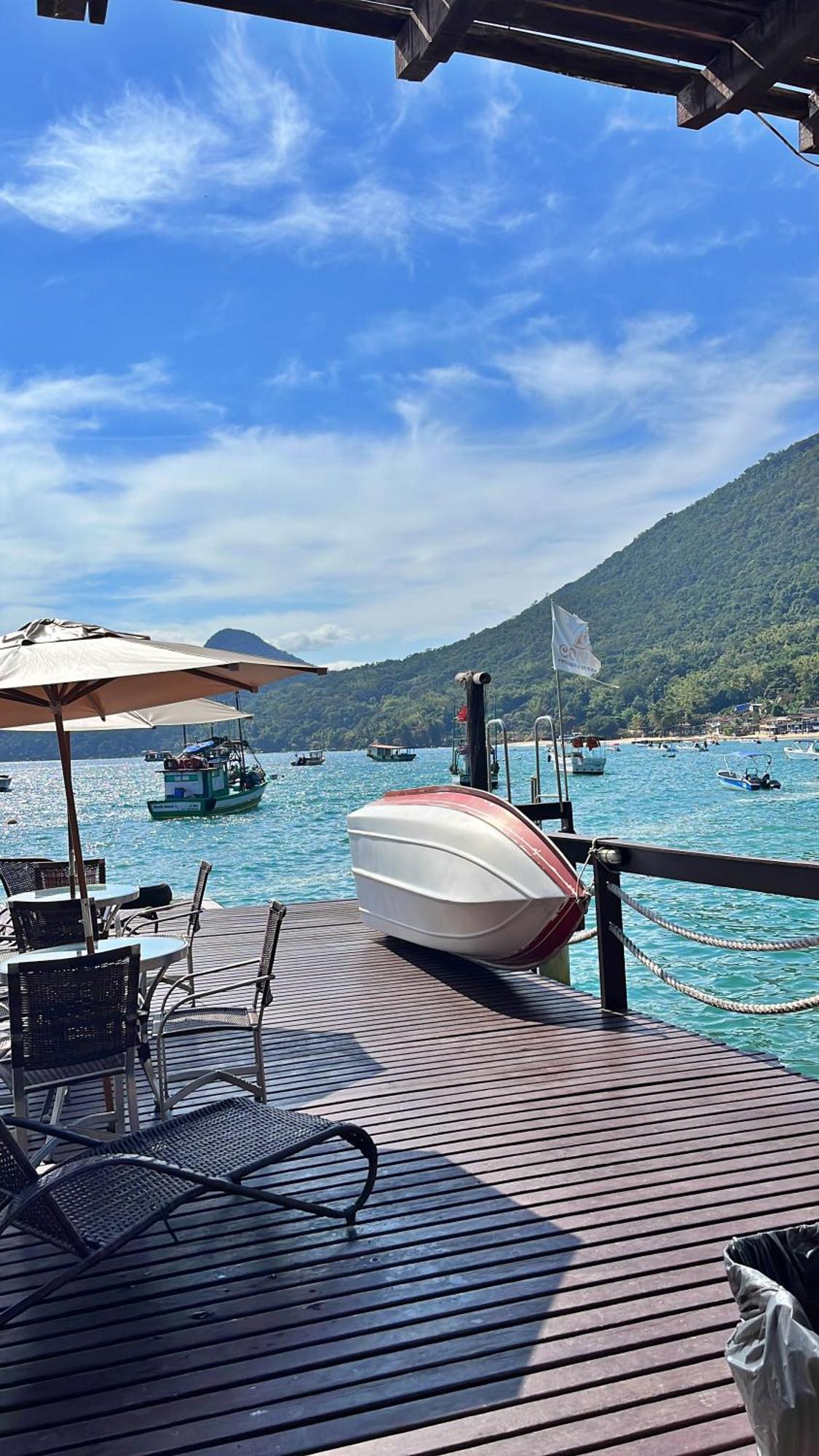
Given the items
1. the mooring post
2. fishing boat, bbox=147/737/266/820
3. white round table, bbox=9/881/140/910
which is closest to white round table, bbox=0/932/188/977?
white round table, bbox=9/881/140/910

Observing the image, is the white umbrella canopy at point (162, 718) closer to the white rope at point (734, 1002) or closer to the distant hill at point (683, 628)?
the white rope at point (734, 1002)

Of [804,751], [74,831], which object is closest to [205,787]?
[74,831]

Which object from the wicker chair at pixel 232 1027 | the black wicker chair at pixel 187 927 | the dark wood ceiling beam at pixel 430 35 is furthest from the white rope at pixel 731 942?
the dark wood ceiling beam at pixel 430 35

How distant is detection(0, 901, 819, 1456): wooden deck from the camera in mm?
2254

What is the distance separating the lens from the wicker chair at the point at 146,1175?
2.60 metres

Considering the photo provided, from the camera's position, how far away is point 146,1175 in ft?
9.84

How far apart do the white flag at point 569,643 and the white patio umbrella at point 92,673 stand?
7.22m

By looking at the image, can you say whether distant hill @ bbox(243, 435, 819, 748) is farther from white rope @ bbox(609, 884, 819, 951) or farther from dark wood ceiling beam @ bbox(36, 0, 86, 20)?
dark wood ceiling beam @ bbox(36, 0, 86, 20)

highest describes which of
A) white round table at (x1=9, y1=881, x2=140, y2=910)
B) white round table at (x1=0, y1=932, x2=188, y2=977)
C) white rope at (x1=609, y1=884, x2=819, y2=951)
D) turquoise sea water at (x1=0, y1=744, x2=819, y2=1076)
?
white round table at (x1=9, y1=881, x2=140, y2=910)

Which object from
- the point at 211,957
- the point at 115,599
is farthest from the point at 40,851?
the point at 115,599

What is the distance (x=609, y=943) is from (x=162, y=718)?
11.7 ft

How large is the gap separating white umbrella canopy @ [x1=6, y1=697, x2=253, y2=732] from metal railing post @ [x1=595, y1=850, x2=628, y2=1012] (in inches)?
97.8

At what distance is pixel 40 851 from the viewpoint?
1933 inches

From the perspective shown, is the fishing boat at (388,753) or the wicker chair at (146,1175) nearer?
the wicker chair at (146,1175)
